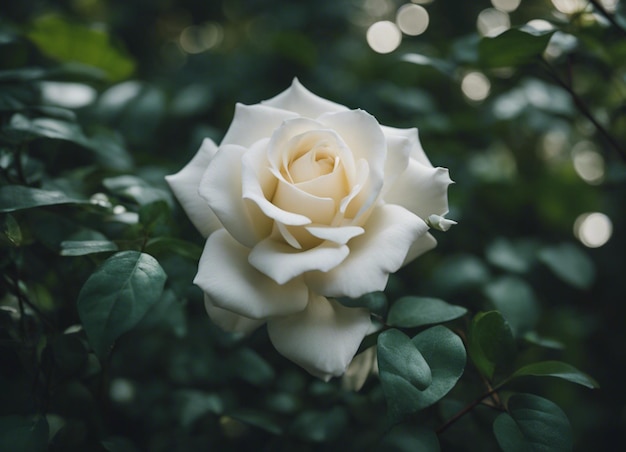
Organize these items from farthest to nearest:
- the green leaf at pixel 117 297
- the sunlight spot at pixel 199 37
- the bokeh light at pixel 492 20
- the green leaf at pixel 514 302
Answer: the sunlight spot at pixel 199 37, the bokeh light at pixel 492 20, the green leaf at pixel 514 302, the green leaf at pixel 117 297

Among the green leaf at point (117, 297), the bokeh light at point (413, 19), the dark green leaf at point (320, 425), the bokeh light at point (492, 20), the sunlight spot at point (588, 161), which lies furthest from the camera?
the bokeh light at point (413, 19)

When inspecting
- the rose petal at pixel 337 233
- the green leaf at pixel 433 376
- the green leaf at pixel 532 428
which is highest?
the rose petal at pixel 337 233

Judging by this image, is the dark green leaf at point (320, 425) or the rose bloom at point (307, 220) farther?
the dark green leaf at point (320, 425)

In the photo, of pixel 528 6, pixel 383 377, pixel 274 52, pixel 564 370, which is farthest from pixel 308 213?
pixel 528 6

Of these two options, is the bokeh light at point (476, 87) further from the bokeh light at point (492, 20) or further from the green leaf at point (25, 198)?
the green leaf at point (25, 198)

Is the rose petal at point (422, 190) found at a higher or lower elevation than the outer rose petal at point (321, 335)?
higher

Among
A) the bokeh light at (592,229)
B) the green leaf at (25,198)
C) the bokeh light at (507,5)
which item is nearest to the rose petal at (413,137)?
the green leaf at (25,198)
